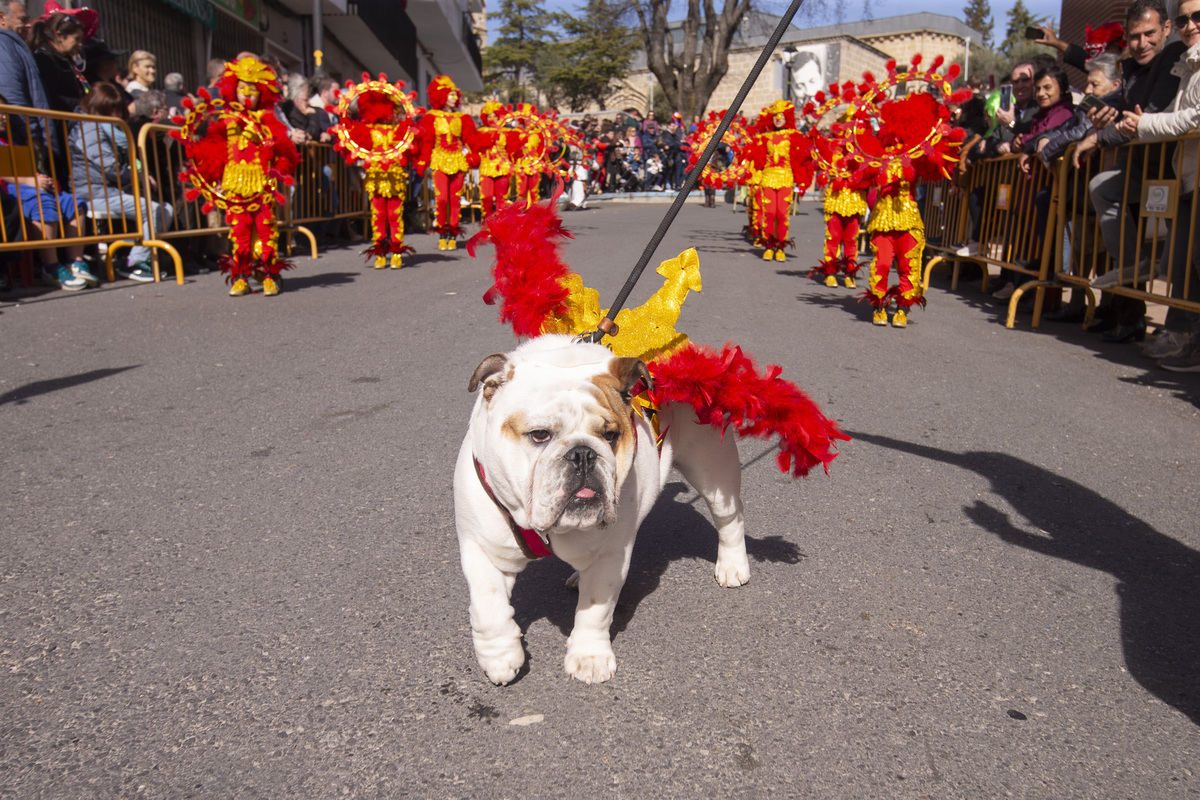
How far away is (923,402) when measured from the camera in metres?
5.40

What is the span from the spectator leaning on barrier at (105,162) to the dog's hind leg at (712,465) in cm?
782

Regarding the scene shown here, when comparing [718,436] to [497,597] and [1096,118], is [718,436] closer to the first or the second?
[497,597]

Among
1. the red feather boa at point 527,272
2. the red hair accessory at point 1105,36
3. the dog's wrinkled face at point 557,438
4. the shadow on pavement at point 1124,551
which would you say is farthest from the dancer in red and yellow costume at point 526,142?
the dog's wrinkled face at point 557,438

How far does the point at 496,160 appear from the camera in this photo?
13.9m

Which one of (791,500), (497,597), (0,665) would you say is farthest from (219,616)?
(791,500)

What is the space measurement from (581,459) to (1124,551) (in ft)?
8.25

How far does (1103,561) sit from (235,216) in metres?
7.68

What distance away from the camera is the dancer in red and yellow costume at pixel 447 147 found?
12148 millimetres

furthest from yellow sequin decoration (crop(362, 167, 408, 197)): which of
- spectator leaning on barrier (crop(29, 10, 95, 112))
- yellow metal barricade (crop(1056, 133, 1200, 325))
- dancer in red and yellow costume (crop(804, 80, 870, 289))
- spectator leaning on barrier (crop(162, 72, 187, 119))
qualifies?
yellow metal barricade (crop(1056, 133, 1200, 325))

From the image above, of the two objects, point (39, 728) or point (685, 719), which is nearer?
point (39, 728)

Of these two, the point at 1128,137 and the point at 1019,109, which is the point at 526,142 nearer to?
the point at 1019,109

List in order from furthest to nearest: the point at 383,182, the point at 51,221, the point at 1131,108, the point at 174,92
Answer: the point at 174,92
the point at 383,182
the point at 51,221
the point at 1131,108

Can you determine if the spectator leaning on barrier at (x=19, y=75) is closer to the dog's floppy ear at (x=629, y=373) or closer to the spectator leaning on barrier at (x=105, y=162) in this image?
the spectator leaning on barrier at (x=105, y=162)

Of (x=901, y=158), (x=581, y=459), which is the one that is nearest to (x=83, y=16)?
(x=901, y=158)
